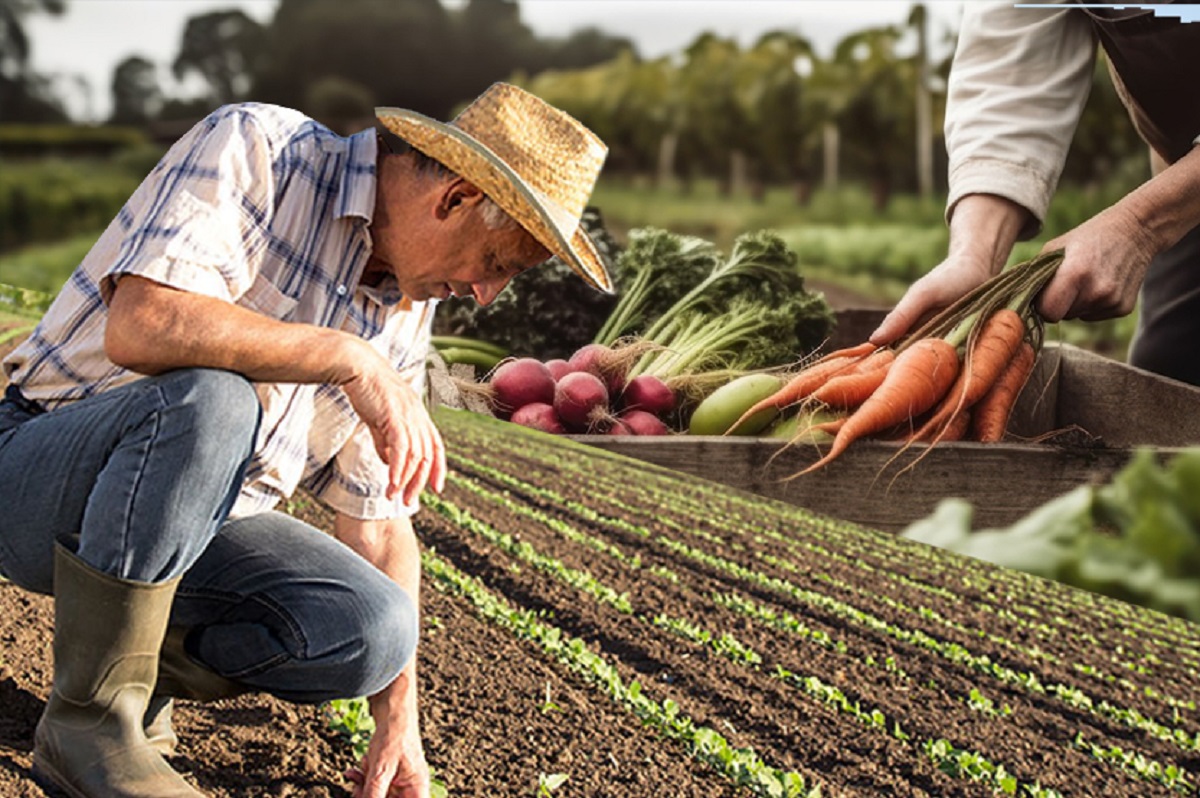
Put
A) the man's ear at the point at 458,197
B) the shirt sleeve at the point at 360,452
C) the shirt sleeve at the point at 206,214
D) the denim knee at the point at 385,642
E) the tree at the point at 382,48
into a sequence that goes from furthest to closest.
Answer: the tree at the point at 382,48 < the shirt sleeve at the point at 360,452 < the denim knee at the point at 385,642 < the man's ear at the point at 458,197 < the shirt sleeve at the point at 206,214

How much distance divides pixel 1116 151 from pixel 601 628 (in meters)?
1.58

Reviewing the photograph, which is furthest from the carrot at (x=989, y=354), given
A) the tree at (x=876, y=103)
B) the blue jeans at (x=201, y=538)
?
the blue jeans at (x=201, y=538)

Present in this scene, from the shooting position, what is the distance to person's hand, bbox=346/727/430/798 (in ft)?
6.09

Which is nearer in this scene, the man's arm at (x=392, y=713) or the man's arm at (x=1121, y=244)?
the man's arm at (x=392, y=713)

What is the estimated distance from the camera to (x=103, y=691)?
66.8 inches

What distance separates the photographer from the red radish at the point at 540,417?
231 cm

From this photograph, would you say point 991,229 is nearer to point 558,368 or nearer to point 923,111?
point 923,111

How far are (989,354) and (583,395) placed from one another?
0.66 meters

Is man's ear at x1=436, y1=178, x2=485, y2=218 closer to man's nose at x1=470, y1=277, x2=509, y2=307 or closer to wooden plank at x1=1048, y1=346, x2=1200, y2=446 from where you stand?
man's nose at x1=470, y1=277, x2=509, y2=307

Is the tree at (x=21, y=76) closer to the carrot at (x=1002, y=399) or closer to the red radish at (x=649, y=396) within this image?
the red radish at (x=649, y=396)

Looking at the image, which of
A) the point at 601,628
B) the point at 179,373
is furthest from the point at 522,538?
the point at 179,373

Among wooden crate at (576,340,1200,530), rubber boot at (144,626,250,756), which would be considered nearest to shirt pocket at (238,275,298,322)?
rubber boot at (144,626,250,756)

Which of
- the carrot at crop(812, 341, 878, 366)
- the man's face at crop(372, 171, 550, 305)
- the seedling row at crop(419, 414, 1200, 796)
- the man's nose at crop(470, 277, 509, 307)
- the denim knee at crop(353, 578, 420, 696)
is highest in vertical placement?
the man's face at crop(372, 171, 550, 305)

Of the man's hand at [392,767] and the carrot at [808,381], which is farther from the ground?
the carrot at [808,381]
